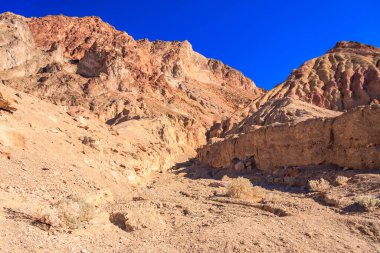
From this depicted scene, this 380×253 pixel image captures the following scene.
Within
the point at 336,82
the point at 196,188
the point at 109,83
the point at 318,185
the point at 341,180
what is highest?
the point at 336,82

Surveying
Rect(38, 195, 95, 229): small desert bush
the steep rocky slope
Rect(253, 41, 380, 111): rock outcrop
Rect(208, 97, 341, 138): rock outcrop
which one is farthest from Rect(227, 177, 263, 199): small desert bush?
Rect(253, 41, 380, 111): rock outcrop

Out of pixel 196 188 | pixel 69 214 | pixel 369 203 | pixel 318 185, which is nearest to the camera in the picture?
pixel 69 214

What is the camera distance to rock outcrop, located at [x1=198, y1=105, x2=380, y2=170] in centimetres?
1468

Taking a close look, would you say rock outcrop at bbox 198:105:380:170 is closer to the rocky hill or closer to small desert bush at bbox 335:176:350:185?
the rocky hill

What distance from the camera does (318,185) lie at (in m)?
14.2

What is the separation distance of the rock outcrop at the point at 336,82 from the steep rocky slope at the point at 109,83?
1508cm

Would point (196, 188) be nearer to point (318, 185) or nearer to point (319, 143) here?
point (318, 185)

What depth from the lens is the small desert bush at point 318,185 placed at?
45.7ft

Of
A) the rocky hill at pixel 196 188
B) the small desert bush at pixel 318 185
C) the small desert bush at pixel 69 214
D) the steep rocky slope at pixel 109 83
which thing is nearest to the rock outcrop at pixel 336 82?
the steep rocky slope at pixel 109 83

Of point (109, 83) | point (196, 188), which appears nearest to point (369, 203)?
point (196, 188)

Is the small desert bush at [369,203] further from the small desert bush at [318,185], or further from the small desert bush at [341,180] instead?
the small desert bush at [318,185]

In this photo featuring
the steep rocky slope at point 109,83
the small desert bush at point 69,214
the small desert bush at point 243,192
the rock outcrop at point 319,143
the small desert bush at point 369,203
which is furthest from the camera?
the steep rocky slope at point 109,83

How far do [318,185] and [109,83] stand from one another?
4694 centimetres

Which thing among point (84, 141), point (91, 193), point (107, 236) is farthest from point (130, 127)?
point (107, 236)
